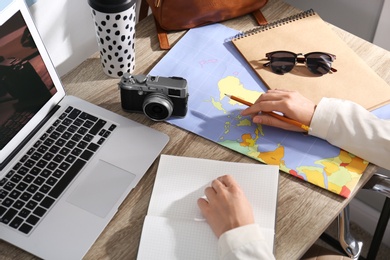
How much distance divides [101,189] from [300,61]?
535mm

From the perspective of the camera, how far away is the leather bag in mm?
1347

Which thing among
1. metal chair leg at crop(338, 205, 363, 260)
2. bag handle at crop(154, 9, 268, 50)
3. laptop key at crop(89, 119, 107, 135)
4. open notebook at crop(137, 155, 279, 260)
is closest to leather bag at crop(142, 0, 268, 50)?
bag handle at crop(154, 9, 268, 50)

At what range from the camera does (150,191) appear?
1.11 meters

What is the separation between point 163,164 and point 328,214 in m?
0.33

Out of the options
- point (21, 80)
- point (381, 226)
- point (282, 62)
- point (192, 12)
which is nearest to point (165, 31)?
point (192, 12)

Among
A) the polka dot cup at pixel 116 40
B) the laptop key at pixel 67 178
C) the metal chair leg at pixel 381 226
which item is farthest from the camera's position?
the metal chair leg at pixel 381 226

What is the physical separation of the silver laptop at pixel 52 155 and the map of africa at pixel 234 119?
0.12m

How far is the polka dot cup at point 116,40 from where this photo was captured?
121cm

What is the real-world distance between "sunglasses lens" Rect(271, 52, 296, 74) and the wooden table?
18 cm

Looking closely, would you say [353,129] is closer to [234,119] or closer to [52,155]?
[234,119]

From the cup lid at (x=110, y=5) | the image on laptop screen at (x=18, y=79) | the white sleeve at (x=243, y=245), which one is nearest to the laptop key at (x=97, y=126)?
the image on laptop screen at (x=18, y=79)

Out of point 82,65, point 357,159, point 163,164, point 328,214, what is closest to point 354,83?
point 357,159

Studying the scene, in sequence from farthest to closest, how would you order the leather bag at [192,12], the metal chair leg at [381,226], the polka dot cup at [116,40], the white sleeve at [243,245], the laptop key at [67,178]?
the metal chair leg at [381,226] → the leather bag at [192,12] → the polka dot cup at [116,40] → the laptop key at [67,178] → the white sleeve at [243,245]

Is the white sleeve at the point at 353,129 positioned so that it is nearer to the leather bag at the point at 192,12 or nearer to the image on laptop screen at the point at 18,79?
the leather bag at the point at 192,12
